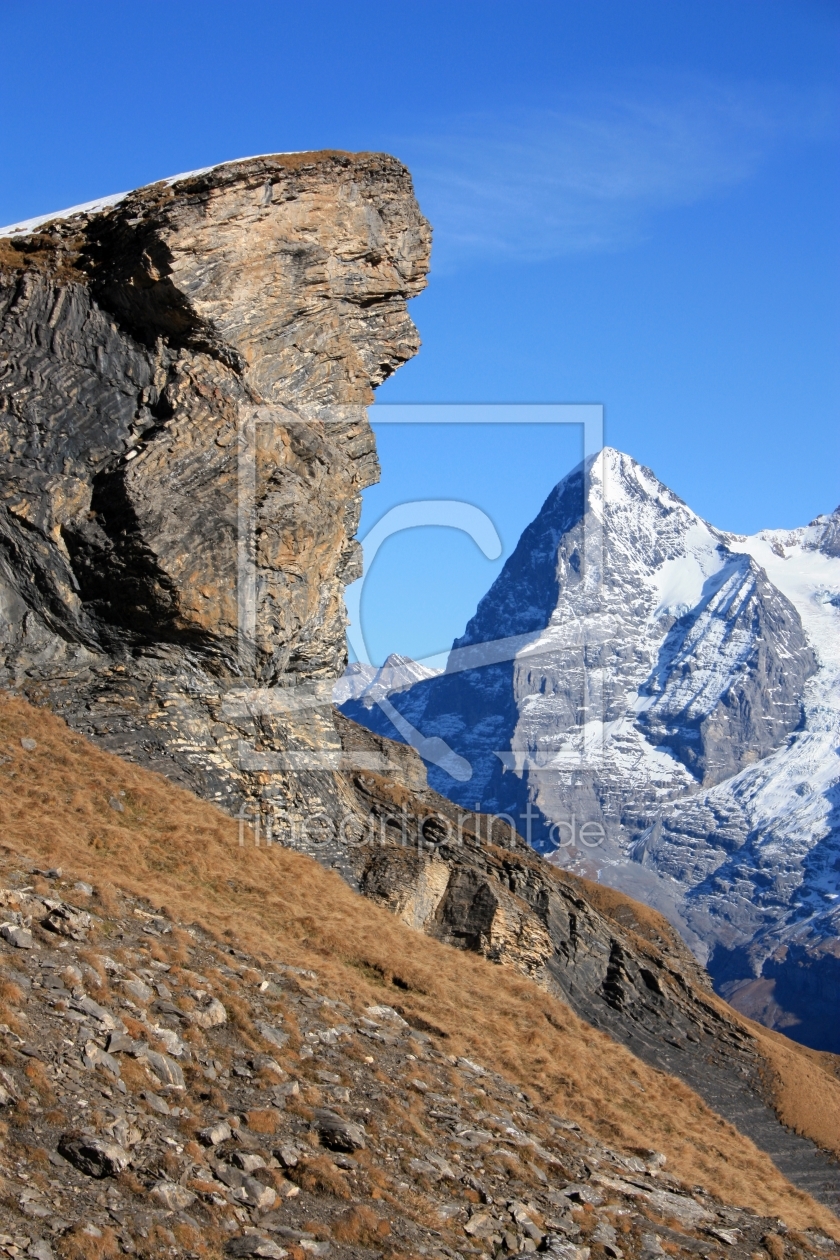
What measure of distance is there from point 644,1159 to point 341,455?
2228 cm

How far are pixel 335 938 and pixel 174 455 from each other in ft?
45.4

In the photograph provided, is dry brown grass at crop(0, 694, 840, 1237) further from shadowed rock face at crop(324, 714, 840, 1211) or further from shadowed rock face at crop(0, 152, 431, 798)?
shadowed rock face at crop(324, 714, 840, 1211)

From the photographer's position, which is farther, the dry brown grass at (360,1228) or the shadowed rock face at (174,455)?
the shadowed rock face at (174,455)

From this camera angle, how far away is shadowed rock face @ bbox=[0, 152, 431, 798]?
32594 mm

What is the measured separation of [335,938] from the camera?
Result: 27703mm

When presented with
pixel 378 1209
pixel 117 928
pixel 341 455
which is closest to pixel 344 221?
pixel 341 455

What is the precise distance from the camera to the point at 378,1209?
15.3 metres

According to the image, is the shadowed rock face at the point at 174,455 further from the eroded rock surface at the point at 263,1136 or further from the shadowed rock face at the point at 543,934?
the eroded rock surface at the point at 263,1136

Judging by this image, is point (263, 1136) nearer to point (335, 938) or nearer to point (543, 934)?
point (335, 938)

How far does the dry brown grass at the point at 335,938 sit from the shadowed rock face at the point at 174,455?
2.57 meters

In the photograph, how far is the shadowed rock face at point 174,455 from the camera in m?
32.6

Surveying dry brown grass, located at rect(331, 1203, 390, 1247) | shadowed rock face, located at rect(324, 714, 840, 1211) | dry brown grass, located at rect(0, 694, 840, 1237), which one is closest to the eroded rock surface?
dry brown grass, located at rect(331, 1203, 390, 1247)

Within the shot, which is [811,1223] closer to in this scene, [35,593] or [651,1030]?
[651,1030]

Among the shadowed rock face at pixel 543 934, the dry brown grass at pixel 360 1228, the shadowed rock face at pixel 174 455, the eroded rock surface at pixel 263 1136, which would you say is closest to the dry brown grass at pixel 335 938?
the eroded rock surface at pixel 263 1136
